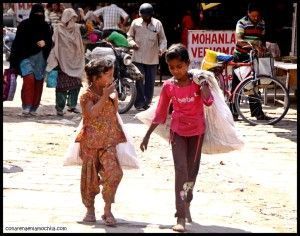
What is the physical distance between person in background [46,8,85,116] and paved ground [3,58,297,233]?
179 centimetres

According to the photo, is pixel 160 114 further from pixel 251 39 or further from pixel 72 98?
pixel 72 98

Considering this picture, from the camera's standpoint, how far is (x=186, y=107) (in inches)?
250

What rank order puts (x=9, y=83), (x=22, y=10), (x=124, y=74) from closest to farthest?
(x=9, y=83) → (x=124, y=74) → (x=22, y=10)

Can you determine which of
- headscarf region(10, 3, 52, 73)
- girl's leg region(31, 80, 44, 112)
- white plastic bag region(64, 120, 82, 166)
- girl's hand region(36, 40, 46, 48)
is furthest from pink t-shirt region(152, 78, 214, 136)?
girl's leg region(31, 80, 44, 112)

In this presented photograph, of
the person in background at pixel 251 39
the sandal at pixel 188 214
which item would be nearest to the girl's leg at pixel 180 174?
the sandal at pixel 188 214

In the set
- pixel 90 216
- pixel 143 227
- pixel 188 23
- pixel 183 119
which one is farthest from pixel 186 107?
pixel 188 23

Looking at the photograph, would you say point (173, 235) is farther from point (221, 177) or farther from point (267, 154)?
point (267, 154)

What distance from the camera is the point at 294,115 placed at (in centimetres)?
1352

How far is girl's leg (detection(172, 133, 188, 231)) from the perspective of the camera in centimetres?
621

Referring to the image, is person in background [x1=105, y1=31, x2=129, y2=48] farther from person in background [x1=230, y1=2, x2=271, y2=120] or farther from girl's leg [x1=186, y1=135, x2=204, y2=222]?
girl's leg [x1=186, y1=135, x2=204, y2=222]

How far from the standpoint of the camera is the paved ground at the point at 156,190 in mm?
6449

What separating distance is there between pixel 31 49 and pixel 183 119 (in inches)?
270

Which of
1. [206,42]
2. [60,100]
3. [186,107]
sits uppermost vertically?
[186,107]

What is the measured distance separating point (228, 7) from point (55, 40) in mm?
8114
